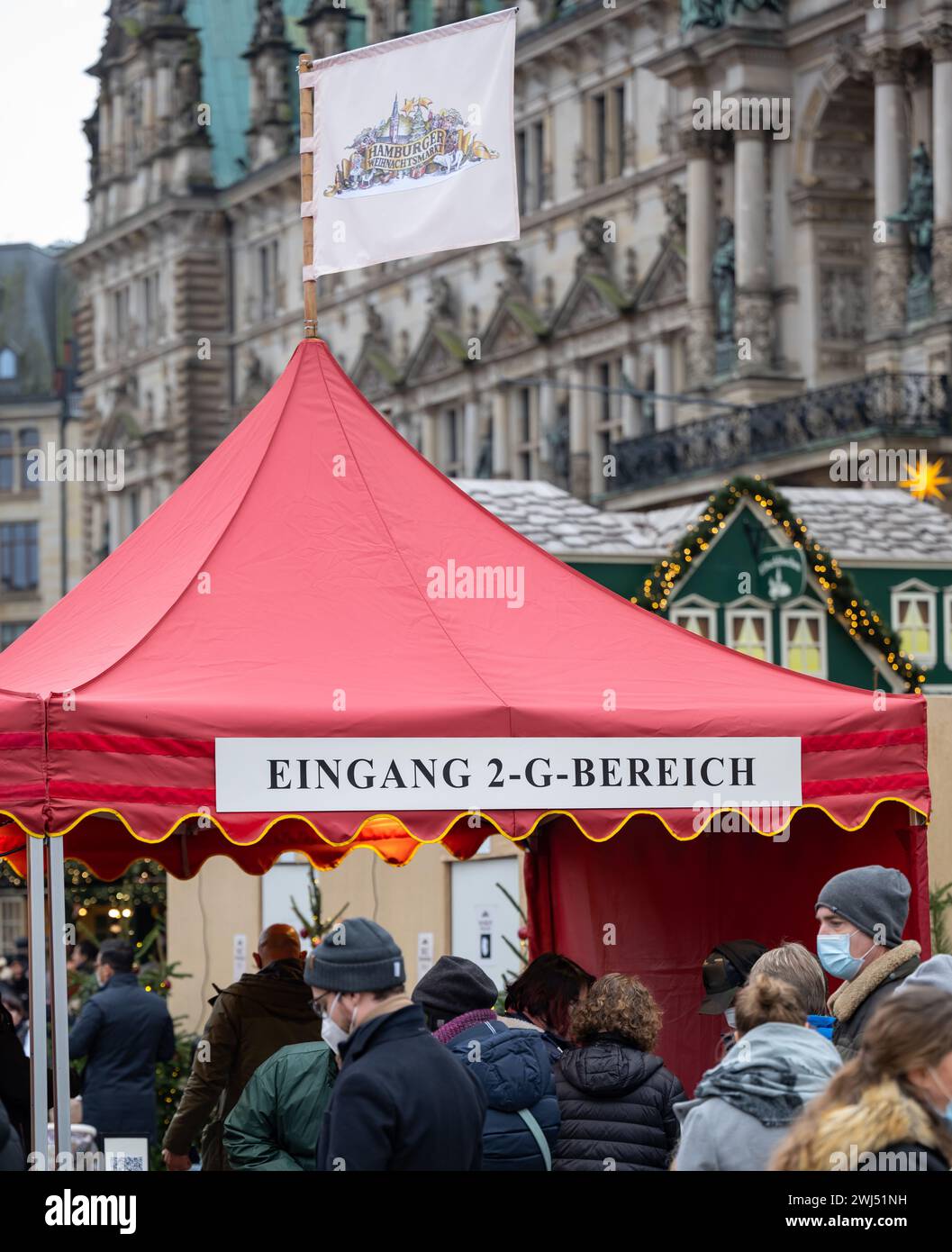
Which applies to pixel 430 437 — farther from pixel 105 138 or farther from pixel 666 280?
pixel 105 138

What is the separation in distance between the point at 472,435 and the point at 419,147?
36.6 metres

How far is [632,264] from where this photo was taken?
41812 mm

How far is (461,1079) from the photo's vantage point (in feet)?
21.0

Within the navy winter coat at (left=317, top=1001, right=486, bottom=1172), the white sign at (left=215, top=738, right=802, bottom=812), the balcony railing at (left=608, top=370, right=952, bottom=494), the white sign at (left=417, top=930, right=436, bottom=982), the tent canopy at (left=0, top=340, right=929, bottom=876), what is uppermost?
the balcony railing at (left=608, top=370, right=952, bottom=494)

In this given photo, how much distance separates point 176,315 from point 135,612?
170 feet

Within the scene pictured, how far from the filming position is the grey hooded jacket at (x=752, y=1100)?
5.87m

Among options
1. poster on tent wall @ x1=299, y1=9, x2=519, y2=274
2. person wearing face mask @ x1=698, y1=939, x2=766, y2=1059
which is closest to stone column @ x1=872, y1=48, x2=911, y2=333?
poster on tent wall @ x1=299, y1=9, x2=519, y2=274

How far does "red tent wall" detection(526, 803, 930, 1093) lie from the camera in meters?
11.3

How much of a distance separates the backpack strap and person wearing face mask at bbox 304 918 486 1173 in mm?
882

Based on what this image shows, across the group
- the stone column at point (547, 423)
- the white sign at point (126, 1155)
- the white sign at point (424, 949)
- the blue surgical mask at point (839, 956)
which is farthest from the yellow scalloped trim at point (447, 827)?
the stone column at point (547, 423)

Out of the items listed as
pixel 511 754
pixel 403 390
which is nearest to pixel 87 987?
pixel 511 754

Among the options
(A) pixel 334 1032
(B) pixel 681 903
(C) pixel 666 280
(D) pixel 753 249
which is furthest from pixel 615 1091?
(C) pixel 666 280

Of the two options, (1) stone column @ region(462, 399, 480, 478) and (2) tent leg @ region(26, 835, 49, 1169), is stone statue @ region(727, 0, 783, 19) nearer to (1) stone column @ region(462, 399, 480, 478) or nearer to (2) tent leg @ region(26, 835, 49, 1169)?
(1) stone column @ region(462, 399, 480, 478)

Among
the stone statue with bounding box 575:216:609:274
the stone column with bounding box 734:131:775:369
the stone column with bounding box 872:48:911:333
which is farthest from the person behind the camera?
the stone statue with bounding box 575:216:609:274
